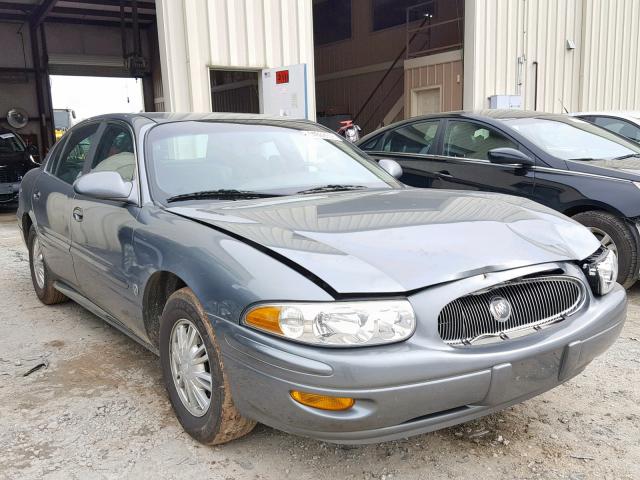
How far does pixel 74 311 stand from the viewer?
4.26 meters

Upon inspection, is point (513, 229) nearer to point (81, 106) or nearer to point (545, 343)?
point (545, 343)

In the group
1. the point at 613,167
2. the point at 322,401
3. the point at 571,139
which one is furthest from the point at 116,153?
the point at 571,139

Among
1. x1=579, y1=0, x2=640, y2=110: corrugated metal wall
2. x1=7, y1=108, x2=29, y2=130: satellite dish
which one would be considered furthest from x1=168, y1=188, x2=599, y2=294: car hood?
x1=7, y1=108, x2=29, y2=130: satellite dish

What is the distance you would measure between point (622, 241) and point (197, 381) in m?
3.29

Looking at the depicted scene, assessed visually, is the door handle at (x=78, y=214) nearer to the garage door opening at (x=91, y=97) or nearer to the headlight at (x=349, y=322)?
the headlight at (x=349, y=322)

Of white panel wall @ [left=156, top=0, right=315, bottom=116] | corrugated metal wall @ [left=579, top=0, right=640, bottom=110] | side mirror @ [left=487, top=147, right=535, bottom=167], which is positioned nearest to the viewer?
side mirror @ [left=487, top=147, right=535, bottom=167]

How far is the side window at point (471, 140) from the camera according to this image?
201 inches

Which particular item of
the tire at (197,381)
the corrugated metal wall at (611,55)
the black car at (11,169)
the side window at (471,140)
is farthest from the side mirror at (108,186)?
the corrugated metal wall at (611,55)

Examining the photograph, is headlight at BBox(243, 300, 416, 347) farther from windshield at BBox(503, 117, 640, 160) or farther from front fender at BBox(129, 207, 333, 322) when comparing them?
windshield at BBox(503, 117, 640, 160)

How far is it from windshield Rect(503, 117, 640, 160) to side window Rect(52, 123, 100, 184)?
3474 mm

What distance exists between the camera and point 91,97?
76.5ft

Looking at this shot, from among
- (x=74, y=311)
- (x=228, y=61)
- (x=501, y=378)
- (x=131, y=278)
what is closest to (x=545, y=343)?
(x=501, y=378)

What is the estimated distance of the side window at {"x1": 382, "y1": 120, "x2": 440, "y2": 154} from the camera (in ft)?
18.6

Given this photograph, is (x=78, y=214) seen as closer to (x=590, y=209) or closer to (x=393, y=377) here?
(x=393, y=377)
